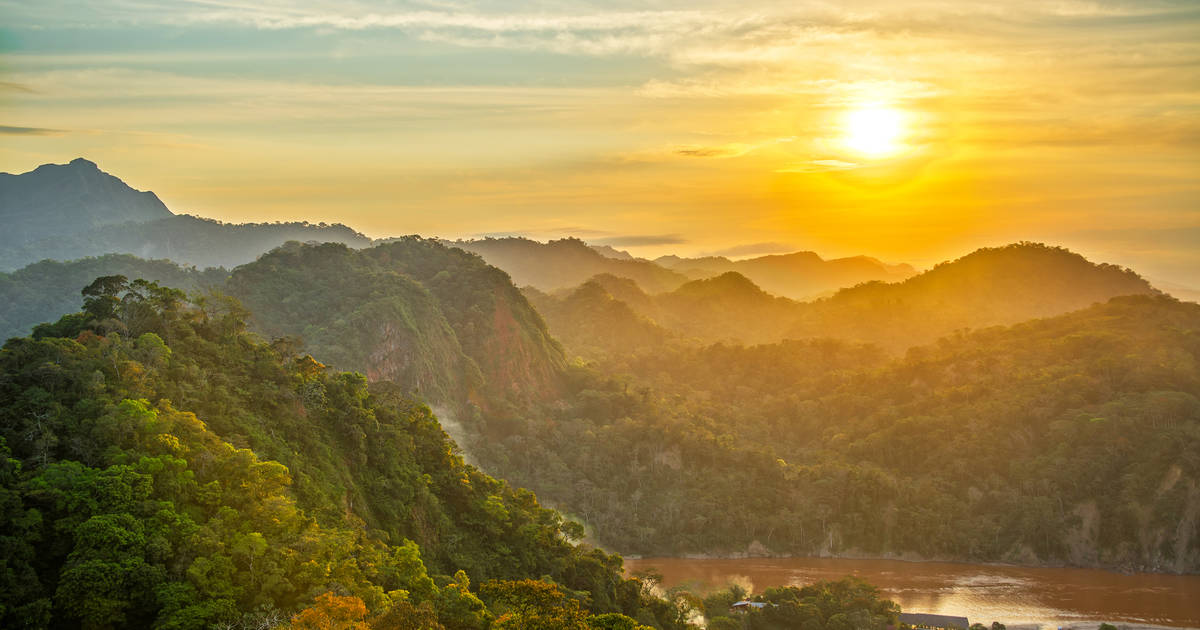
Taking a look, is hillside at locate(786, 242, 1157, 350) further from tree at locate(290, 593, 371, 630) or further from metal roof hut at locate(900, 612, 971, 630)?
tree at locate(290, 593, 371, 630)

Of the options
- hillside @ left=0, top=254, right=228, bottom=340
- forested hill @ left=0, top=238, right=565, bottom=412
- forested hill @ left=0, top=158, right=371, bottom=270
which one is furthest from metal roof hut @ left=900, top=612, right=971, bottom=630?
forested hill @ left=0, top=158, right=371, bottom=270

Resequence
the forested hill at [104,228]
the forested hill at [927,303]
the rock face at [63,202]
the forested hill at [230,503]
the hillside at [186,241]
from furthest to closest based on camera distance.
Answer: the rock face at [63,202] < the forested hill at [104,228] < the hillside at [186,241] < the forested hill at [927,303] < the forested hill at [230,503]

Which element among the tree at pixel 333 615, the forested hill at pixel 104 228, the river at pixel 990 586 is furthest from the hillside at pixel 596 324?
the tree at pixel 333 615

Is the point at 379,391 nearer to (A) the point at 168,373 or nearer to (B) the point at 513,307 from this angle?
(A) the point at 168,373

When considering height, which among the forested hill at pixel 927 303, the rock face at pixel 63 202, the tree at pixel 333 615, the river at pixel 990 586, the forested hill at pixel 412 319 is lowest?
the river at pixel 990 586

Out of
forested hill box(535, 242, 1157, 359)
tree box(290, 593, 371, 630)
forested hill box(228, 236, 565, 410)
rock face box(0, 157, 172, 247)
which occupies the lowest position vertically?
tree box(290, 593, 371, 630)

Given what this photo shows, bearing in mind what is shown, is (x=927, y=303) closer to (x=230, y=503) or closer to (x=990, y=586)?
(x=990, y=586)

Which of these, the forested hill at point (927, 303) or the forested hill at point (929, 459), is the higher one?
the forested hill at point (927, 303)

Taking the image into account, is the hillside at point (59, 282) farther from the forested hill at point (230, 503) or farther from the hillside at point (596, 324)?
the forested hill at point (230, 503)
